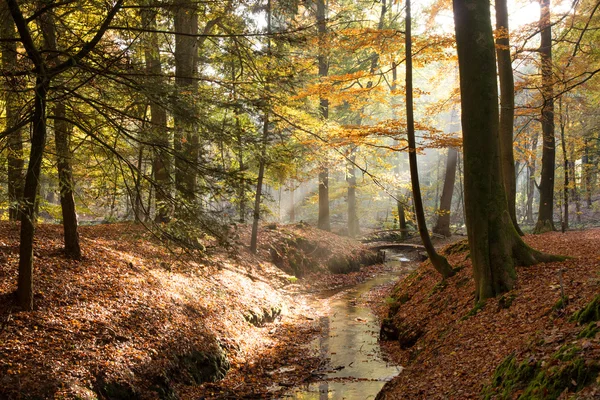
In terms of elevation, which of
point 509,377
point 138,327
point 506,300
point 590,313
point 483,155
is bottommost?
point 138,327

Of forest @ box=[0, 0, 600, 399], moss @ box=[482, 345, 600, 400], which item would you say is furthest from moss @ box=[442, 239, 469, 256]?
moss @ box=[482, 345, 600, 400]

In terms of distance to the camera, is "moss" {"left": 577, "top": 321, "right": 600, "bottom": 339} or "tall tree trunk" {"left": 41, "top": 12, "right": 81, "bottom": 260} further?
"tall tree trunk" {"left": 41, "top": 12, "right": 81, "bottom": 260}

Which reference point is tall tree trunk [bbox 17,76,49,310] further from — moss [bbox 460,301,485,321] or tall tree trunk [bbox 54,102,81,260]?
moss [bbox 460,301,485,321]

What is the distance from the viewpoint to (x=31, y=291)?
608cm

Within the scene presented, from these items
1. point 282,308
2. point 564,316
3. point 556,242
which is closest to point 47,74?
point 564,316

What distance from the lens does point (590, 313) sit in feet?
14.1

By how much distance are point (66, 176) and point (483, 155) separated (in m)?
6.78

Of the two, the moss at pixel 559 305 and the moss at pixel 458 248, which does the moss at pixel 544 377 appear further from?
the moss at pixel 458 248

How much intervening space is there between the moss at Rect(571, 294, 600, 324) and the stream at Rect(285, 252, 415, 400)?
3.04 meters

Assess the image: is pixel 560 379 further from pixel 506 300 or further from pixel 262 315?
pixel 262 315

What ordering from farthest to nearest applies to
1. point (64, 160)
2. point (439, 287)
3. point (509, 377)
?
point (439, 287) → point (64, 160) → point (509, 377)

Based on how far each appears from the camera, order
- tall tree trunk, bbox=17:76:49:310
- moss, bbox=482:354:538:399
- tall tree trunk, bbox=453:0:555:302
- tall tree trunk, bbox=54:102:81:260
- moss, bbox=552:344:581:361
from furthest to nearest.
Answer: tall tree trunk, bbox=453:0:555:302 < tall tree trunk, bbox=54:102:81:260 < tall tree trunk, bbox=17:76:49:310 < moss, bbox=482:354:538:399 < moss, bbox=552:344:581:361

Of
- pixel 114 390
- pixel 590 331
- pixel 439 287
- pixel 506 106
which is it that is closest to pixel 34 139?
pixel 114 390

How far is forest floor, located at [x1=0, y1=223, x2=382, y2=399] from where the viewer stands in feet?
17.6
